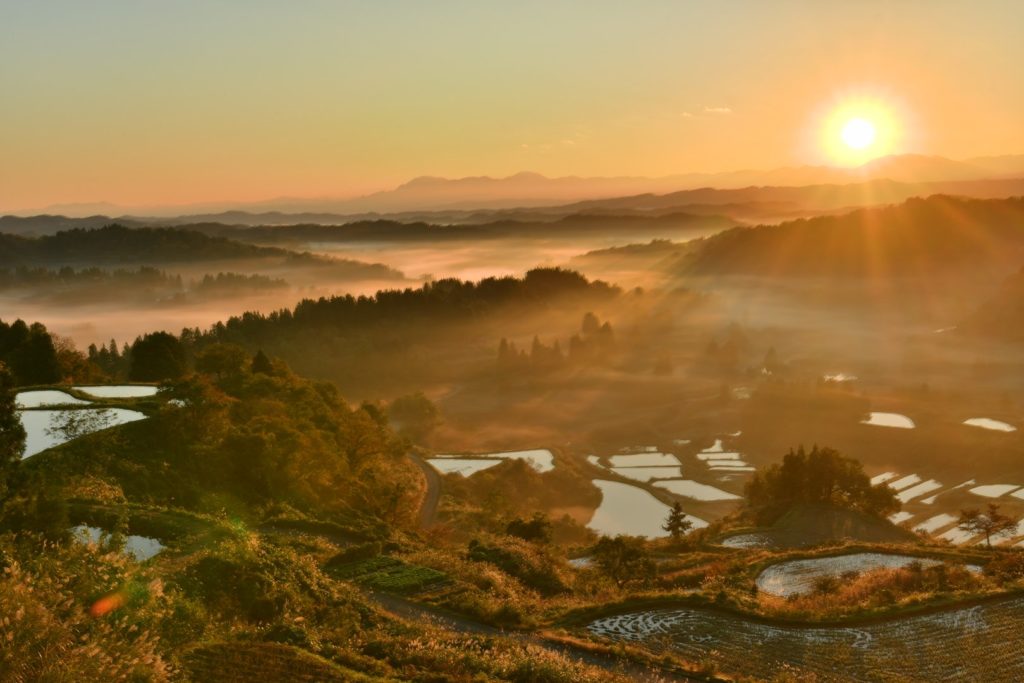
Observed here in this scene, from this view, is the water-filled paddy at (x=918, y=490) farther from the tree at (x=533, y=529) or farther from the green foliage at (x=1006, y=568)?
the tree at (x=533, y=529)

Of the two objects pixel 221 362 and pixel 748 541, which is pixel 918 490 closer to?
pixel 748 541

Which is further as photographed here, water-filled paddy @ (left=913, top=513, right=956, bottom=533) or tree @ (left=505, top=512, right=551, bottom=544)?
water-filled paddy @ (left=913, top=513, right=956, bottom=533)

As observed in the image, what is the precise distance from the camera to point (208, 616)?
22.1 meters

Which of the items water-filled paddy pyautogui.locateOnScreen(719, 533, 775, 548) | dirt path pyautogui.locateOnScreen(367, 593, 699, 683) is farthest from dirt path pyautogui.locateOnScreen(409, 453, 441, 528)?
dirt path pyautogui.locateOnScreen(367, 593, 699, 683)

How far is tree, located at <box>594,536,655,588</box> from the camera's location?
41.5 meters

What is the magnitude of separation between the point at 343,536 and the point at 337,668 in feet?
79.0

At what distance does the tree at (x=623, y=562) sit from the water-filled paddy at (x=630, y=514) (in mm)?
61508

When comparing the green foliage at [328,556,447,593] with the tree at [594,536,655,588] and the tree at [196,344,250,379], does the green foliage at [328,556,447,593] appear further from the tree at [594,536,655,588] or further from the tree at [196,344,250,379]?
the tree at [196,344,250,379]

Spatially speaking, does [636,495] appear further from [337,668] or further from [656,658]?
[337,668]

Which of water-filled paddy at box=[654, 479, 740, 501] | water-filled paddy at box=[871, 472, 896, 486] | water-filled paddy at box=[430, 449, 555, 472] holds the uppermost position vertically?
water-filled paddy at box=[430, 449, 555, 472]

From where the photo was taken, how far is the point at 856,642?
2850 centimetres

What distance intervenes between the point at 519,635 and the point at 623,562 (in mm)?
15130

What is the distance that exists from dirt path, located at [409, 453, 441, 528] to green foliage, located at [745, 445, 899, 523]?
33.8 meters

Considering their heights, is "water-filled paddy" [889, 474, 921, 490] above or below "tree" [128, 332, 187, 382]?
below
